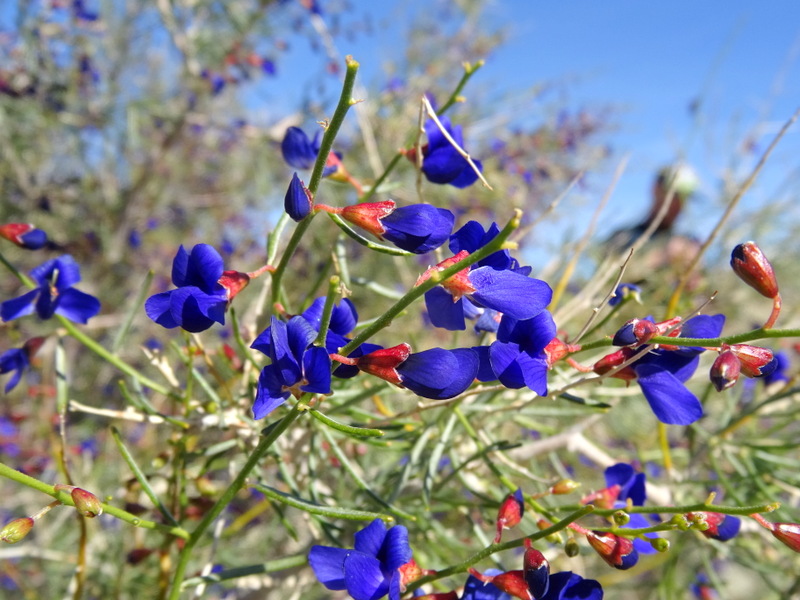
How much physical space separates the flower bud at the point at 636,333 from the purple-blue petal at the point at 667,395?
0.25 feet

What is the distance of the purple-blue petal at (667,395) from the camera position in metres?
0.66

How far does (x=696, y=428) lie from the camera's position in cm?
126

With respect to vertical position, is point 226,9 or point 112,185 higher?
point 226,9

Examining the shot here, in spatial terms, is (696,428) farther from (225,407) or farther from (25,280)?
(25,280)

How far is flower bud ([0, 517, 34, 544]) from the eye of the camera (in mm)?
610

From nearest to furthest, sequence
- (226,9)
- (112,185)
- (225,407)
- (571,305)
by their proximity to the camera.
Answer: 1. (225,407)
2. (571,305)
3. (226,9)
4. (112,185)

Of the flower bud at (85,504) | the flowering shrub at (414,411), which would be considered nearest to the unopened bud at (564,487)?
the flowering shrub at (414,411)

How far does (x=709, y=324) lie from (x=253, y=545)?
93.3 inches

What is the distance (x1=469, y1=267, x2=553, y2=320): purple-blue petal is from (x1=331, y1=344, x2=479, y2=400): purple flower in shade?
56 mm

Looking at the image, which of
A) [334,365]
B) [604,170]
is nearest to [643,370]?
[334,365]

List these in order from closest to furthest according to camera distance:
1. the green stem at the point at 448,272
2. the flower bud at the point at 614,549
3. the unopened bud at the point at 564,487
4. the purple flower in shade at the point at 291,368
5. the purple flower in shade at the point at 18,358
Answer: the green stem at the point at 448,272 < the purple flower in shade at the point at 291,368 < the flower bud at the point at 614,549 < the unopened bud at the point at 564,487 < the purple flower in shade at the point at 18,358

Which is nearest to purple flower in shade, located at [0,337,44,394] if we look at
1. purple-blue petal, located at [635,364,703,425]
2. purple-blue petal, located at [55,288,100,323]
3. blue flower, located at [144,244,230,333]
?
purple-blue petal, located at [55,288,100,323]

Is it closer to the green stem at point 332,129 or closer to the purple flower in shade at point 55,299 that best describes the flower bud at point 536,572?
the green stem at point 332,129

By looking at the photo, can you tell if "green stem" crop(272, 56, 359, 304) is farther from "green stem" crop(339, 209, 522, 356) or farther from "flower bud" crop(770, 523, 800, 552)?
"flower bud" crop(770, 523, 800, 552)
